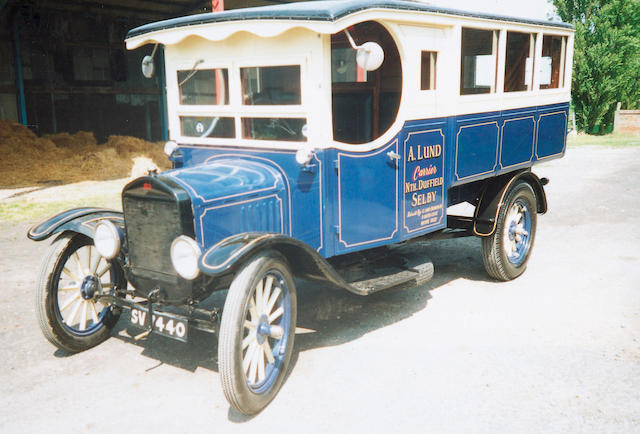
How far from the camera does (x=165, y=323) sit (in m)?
3.33

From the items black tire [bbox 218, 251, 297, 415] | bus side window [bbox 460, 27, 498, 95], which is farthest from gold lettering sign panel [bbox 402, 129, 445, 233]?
black tire [bbox 218, 251, 297, 415]

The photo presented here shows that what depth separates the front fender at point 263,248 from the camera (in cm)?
299

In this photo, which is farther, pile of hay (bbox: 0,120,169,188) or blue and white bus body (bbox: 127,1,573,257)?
pile of hay (bbox: 0,120,169,188)

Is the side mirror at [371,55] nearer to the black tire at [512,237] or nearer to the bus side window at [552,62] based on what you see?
the black tire at [512,237]

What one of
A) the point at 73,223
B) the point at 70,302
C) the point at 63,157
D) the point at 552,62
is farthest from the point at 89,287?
the point at 63,157

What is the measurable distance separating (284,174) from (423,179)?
48.2 inches

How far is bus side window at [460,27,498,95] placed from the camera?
15.5 feet

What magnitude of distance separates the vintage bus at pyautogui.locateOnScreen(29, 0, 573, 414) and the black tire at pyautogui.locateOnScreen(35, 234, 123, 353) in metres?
0.01

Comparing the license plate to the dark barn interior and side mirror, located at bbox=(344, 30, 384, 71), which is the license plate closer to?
side mirror, located at bbox=(344, 30, 384, 71)

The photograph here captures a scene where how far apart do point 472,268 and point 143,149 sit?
31.0 feet

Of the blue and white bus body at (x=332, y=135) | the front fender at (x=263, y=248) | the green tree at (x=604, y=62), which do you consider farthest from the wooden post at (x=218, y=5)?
the green tree at (x=604, y=62)

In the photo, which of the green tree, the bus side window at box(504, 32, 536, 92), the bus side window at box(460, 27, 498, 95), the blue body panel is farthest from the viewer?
the green tree

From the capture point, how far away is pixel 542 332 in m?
4.21

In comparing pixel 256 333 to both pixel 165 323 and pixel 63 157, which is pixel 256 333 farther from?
pixel 63 157
